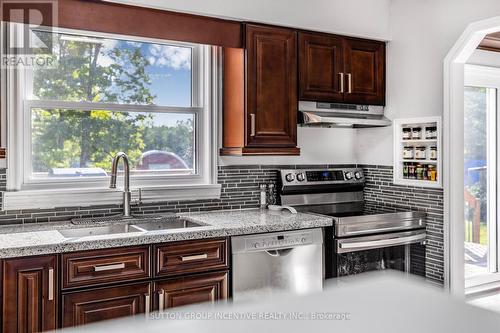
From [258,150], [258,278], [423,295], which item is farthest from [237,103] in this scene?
[423,295]

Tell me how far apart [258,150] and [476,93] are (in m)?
2.53

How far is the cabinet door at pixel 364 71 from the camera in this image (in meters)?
3.65

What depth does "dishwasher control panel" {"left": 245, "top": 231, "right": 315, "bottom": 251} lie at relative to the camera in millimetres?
2855

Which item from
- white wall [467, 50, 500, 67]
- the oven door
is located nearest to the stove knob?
the oven door

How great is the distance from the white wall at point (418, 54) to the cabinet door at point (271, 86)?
89 cm

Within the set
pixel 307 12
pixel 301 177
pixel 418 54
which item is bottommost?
pixel 301 177

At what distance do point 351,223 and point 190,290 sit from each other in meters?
1.14

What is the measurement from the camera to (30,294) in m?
2.31

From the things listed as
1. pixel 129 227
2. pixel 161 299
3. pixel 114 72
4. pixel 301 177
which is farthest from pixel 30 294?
pixel 301 177

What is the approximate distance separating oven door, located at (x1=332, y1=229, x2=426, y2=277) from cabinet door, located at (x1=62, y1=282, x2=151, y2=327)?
128 cm

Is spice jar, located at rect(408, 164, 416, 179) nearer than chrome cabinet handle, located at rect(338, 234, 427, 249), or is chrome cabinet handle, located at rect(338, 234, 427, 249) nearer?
chrome cabinet handle, located at rect(338, 234, 427, 249)

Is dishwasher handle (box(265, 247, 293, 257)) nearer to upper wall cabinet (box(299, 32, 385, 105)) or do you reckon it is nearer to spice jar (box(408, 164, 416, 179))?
upper wall cabinet (box(299, 32, 385, 105))

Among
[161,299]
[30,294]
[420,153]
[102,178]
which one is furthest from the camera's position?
[420,153]

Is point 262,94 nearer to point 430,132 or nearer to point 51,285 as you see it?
point 430,132
